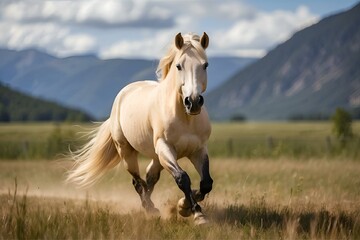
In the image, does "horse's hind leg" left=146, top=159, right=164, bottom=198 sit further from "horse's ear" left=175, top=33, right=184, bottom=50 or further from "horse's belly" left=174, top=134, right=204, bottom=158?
"horse's ear" left=175, top=33, right=184, bottom=50

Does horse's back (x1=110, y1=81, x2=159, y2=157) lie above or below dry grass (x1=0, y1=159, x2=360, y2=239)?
above

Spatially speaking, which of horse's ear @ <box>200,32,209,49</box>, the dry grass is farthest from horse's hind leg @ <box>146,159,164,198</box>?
horse's ear @ <box>200,32,209,49</box>

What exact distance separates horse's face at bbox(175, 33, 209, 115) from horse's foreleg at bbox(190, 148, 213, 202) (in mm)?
954

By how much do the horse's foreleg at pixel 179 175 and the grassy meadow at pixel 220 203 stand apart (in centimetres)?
18

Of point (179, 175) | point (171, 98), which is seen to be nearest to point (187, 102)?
point (171, 98)

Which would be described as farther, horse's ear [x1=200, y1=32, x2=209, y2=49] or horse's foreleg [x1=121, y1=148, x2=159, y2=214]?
horse's foreleg [x1=121, y1=148, x2=159, y2=214]

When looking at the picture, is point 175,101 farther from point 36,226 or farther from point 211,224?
point 36,226

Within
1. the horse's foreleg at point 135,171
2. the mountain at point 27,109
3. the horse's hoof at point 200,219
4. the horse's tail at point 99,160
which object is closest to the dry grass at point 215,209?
the horse's hoof at point 200,219

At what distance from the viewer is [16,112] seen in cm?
17100

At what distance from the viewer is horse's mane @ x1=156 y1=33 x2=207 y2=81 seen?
858cm

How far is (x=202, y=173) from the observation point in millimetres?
8914

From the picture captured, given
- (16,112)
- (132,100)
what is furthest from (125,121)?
(16,112)

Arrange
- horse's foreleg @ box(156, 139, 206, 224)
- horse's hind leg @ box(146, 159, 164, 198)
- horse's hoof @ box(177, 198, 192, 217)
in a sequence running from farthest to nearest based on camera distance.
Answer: horse's hind leg @ box(146, 159, 164, 198) → horse's hoof @ box(177, 198, 192, 217) → horse's foreleg @ box(156, 139, 206, 224)

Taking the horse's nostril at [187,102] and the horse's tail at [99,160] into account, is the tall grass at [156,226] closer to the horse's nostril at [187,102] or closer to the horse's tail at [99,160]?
the horse's nostril at [187,102]
